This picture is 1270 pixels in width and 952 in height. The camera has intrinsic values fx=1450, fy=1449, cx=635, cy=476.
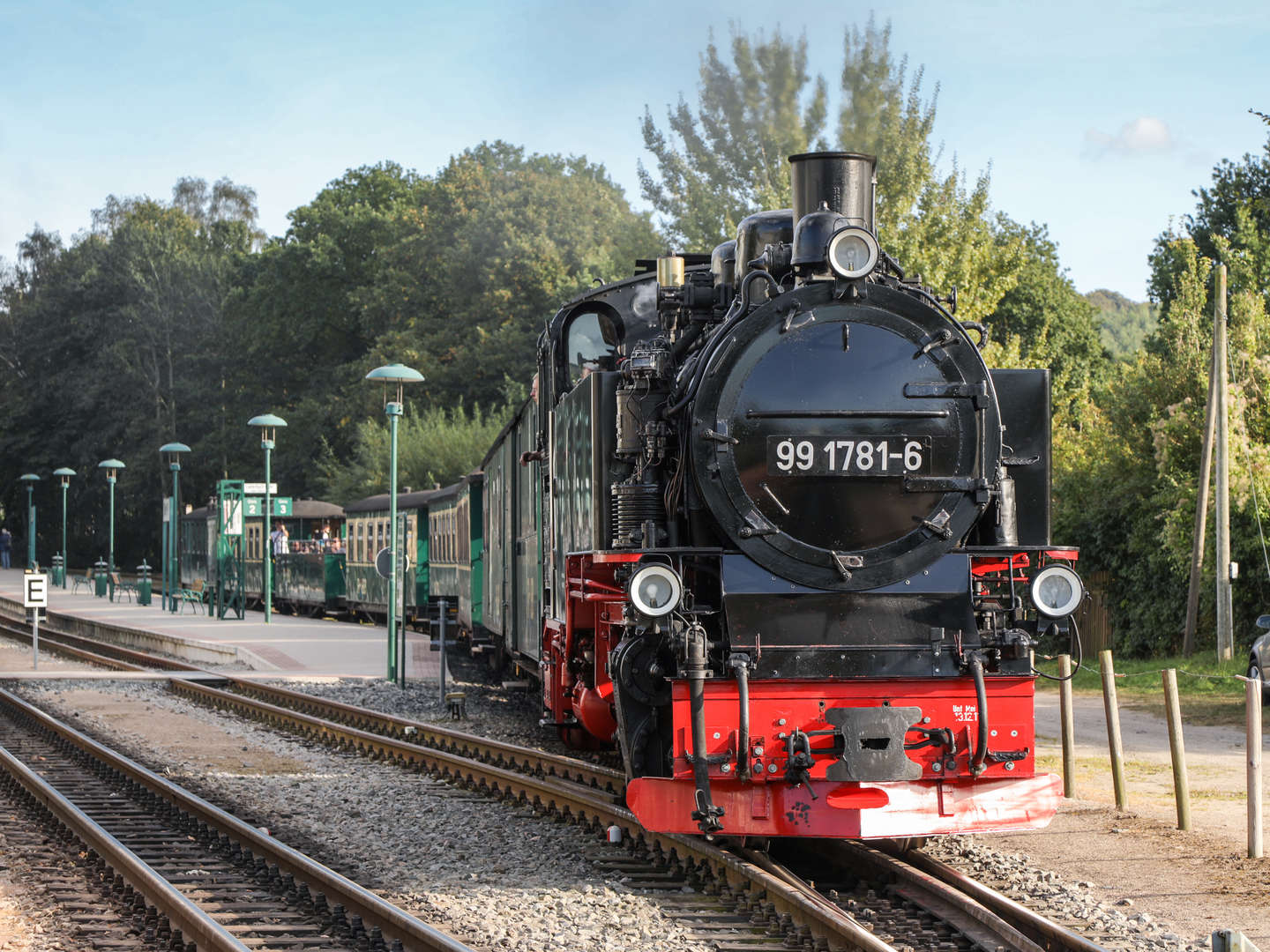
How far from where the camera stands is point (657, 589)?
21.6 feet

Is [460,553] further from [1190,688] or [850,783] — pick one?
[850,783]

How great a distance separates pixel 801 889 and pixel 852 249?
9.65 feet

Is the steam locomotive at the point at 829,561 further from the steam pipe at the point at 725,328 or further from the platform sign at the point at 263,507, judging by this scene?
the platform sign at the point at 263,507

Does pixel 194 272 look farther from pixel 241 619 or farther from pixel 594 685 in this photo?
pixel 594 685

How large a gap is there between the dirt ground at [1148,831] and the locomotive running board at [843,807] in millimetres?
630

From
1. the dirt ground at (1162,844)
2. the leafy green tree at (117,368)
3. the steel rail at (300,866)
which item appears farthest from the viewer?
the leafy green tree at (117,368)

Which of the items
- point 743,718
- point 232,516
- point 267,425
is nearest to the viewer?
point 743,718

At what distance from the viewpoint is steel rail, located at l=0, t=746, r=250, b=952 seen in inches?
237

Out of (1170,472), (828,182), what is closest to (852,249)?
(828,182)

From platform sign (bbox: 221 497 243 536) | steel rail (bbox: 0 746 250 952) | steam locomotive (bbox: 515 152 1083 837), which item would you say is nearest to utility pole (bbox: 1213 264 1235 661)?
steam locomotive (bbox: 515 152 1083 837)

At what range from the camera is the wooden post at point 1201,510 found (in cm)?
1820

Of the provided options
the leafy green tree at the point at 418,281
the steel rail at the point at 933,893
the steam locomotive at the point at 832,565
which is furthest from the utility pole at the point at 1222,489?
the leafy green tree at the point at 418,281

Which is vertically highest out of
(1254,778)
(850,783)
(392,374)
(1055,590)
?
(392,374)

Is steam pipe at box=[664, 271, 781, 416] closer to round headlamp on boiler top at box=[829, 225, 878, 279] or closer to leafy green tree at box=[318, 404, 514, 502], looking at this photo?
round headlamp on boiler top at box=[829, 225, 878, 279]
